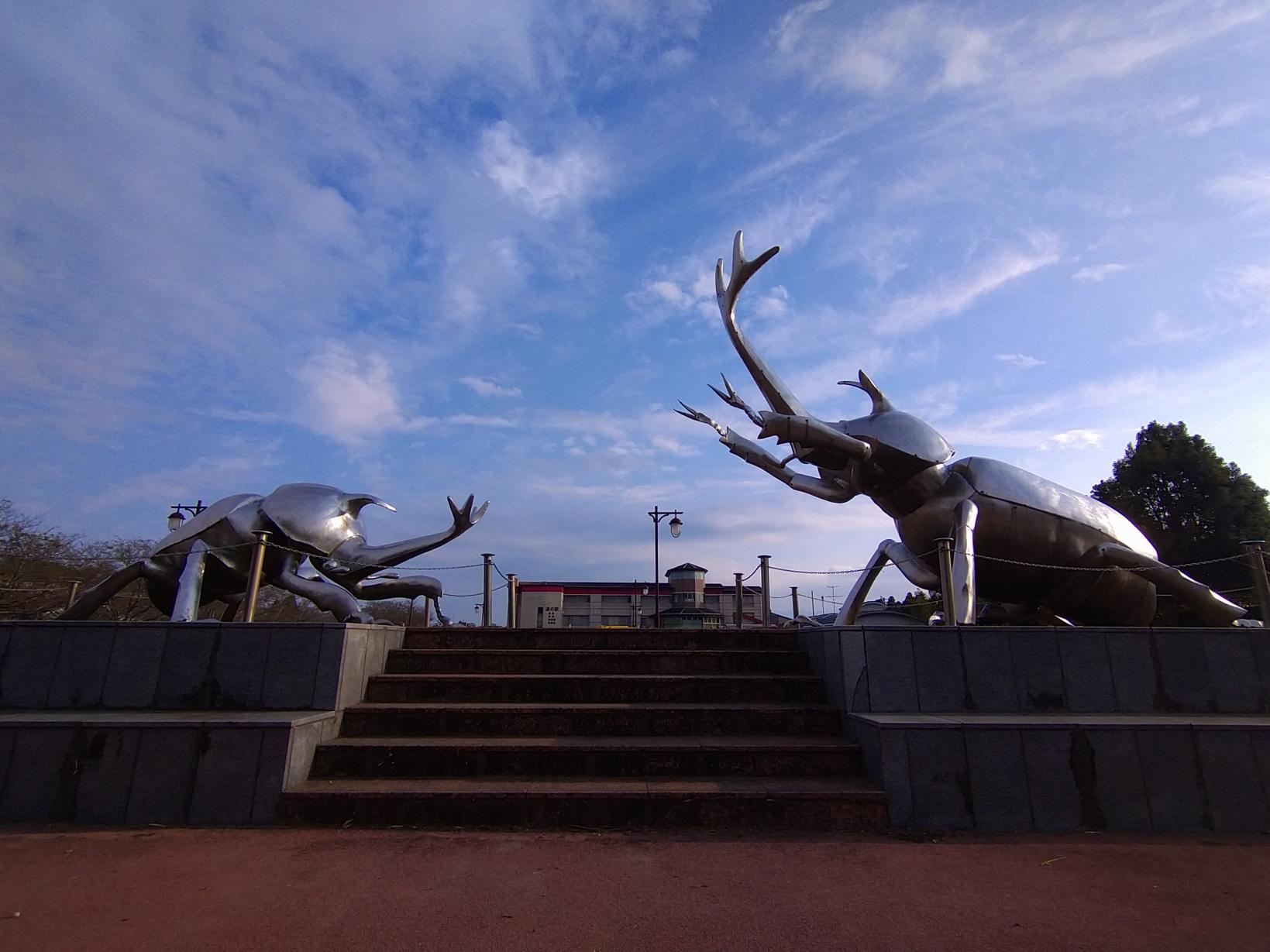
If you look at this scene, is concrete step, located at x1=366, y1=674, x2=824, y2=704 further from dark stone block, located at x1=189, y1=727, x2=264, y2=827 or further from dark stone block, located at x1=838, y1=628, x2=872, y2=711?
dark stone block, located at x1=189, y1=727, x2=264, y2=827

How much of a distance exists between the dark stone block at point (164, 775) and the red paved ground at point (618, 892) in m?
0.21

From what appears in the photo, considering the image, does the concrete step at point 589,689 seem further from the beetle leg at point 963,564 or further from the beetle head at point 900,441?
the beetle head at point 900,441

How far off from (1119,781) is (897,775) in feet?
5.05

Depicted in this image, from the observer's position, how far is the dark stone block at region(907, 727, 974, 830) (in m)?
4.66

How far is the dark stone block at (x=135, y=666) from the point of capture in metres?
5.70

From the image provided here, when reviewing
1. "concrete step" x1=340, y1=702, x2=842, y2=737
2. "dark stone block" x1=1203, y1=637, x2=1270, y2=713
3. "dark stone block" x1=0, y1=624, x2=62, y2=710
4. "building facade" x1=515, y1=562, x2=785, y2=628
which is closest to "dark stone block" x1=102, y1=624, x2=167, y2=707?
"dark stone block" x1=0, y1=624, x2=62, y2=710

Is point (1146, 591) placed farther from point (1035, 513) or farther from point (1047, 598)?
point (1035, 513)

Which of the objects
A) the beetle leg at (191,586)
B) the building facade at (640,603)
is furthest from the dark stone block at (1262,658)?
the building facade at (640,603)

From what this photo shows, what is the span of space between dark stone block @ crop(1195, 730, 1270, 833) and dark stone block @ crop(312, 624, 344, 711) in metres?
6.38

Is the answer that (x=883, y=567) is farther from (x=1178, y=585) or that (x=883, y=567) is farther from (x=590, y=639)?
(x=590, y=639)

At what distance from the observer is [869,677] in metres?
5.60

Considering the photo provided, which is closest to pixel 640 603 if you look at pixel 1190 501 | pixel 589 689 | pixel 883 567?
pixel 1190 501

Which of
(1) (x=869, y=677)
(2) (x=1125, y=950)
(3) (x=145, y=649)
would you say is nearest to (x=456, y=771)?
(3) (x=145, y=649)

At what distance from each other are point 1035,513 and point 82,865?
28.4 feet
